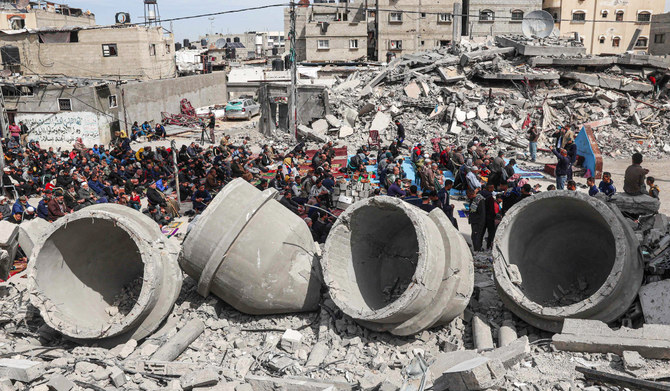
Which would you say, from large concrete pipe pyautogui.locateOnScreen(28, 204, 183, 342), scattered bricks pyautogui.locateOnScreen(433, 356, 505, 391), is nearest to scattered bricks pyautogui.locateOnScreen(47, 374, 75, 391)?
large concrete pipe pyautogui.locateOnScreen(28, 204, 183, 342)

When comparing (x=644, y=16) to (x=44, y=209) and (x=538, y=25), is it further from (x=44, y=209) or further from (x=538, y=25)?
(x=44, y=209)

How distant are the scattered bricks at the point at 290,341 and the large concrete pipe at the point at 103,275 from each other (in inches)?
64.6

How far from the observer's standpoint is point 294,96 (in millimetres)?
21734

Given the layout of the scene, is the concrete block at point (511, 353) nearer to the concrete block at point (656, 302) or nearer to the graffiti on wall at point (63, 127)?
the concrete block at point (656, 302)

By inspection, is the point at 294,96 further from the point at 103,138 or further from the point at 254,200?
the point at 254,200

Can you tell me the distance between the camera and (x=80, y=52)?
110 feet

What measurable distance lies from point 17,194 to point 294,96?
34.8 feet

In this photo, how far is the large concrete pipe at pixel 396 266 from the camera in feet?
21.3

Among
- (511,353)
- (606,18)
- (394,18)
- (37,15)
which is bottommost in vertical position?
(511,353)

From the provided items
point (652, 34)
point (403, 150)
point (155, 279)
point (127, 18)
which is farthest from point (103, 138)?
point (652, 34)

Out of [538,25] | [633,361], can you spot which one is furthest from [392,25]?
[633,361]

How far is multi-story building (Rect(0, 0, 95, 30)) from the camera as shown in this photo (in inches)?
1495

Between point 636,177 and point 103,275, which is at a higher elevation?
point 636,177

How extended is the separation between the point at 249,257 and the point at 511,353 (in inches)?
138
